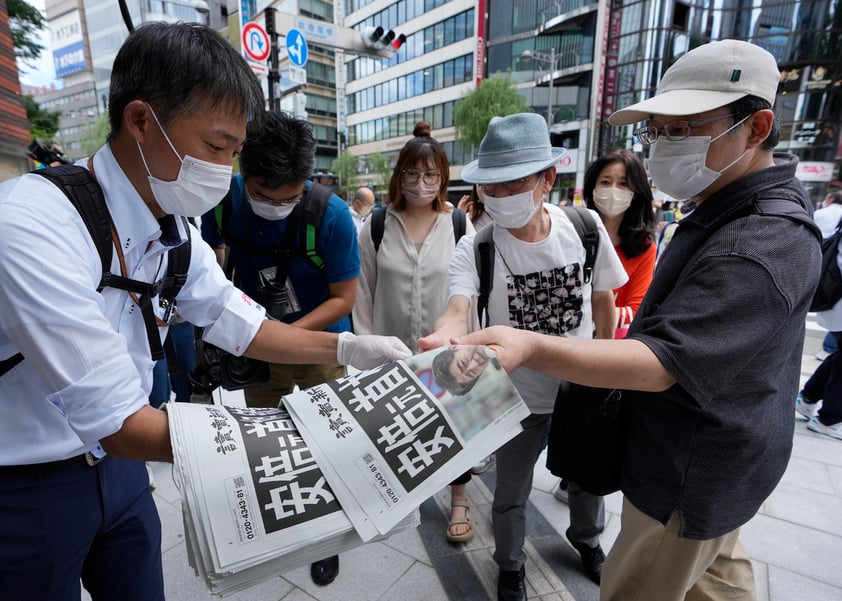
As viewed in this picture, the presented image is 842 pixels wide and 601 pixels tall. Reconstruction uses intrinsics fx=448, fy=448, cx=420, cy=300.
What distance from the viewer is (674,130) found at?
4.26ft

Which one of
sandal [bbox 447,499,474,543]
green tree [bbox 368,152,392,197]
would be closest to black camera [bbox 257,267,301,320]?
sandal [bbox 447,499,474,543]

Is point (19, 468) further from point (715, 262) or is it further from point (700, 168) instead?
point (700, 168)

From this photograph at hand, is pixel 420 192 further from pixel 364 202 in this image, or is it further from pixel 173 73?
pixel 364 202

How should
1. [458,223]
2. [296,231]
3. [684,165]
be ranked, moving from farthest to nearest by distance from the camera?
[458,223] < [296,231] < [684,165]

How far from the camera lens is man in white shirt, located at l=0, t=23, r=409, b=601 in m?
0.83

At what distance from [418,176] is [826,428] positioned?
395cm

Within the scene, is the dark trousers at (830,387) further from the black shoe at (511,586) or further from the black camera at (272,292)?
the black camera at (272,292)

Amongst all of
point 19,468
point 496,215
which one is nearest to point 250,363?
point 19,468

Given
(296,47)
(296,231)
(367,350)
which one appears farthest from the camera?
(296,47)

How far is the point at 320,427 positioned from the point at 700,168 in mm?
1237

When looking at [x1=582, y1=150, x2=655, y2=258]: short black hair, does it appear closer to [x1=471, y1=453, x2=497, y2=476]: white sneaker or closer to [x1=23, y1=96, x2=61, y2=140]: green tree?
[x1=471, y1=453, x2=497, y2=476]: white sneaker

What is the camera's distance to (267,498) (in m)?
0.82

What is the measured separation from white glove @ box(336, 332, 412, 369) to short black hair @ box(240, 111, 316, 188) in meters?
0.85

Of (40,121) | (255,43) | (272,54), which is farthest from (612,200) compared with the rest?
(40,121)
